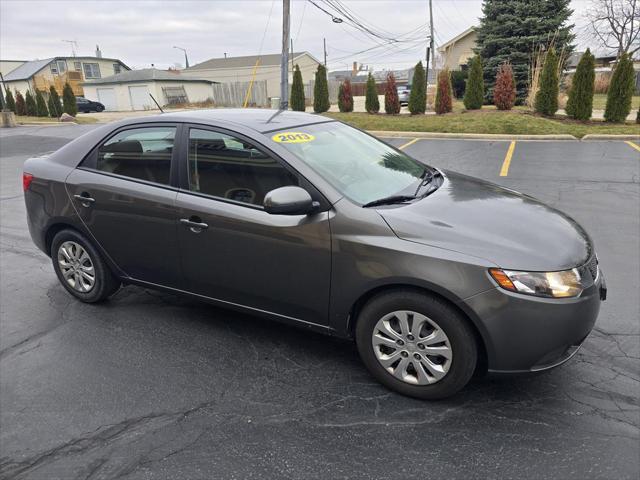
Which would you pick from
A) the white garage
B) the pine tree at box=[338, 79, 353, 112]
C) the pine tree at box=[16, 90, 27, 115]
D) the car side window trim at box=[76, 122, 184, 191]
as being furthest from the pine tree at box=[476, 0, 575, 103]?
the white garage

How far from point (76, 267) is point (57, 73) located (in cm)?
6024

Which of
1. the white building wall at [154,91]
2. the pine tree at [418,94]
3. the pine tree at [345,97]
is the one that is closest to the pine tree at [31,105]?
the white building wall at [154,91]

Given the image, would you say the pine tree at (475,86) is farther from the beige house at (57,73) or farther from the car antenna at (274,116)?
the beige house at (57,73)

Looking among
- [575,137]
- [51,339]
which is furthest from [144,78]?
[51,339]

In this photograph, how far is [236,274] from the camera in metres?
3.25

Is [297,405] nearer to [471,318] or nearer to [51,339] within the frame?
[471,318]

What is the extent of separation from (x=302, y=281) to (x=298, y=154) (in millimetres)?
825

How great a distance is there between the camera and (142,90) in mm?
43938

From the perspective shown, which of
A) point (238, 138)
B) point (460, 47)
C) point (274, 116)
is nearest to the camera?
point (238, 138)

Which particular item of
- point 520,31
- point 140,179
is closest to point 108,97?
point 520,31

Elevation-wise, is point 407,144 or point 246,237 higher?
point 246,237

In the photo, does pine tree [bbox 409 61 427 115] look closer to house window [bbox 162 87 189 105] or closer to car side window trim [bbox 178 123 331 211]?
car side window trim [bbox 178 123 331 211]

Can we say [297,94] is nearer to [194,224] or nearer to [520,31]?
[520,31]

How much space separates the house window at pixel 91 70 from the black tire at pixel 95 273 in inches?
2396
